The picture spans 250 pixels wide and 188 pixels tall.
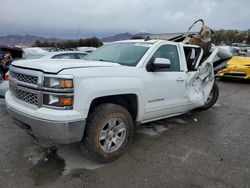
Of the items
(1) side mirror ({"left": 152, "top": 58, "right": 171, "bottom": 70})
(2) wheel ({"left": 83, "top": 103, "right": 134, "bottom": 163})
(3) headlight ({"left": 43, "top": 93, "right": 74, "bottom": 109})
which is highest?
(1) side mirror ({"left": 152, "top": 58, "right": 171, "bottom": 70})

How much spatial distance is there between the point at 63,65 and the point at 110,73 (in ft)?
2.15

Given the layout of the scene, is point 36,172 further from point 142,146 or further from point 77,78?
point 142,146

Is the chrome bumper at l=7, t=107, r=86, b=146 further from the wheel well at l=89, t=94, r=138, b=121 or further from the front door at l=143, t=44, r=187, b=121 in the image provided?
the front door at l=143, t=44, r=187, b=121

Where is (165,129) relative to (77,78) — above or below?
below

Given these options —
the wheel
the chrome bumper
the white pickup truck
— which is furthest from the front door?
the chrome bumper

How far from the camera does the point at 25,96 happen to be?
3293mm

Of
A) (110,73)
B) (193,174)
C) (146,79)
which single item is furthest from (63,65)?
(193,174)

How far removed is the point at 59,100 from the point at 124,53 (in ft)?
6.11

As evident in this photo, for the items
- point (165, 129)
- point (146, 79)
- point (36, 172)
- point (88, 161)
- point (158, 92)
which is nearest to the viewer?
point (36, 172)

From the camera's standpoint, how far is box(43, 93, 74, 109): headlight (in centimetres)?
294

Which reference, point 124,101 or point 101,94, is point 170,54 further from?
point 101,94

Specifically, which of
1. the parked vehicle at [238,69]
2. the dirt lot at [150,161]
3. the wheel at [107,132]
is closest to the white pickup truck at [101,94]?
the wheel at [107,132]

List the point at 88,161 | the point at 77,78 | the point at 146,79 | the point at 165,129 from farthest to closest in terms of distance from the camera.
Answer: the point at 165,129 → the point at 146,79 → the point at 88,161 → the point at 77,78

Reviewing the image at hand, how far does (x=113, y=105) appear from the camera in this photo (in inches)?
138
